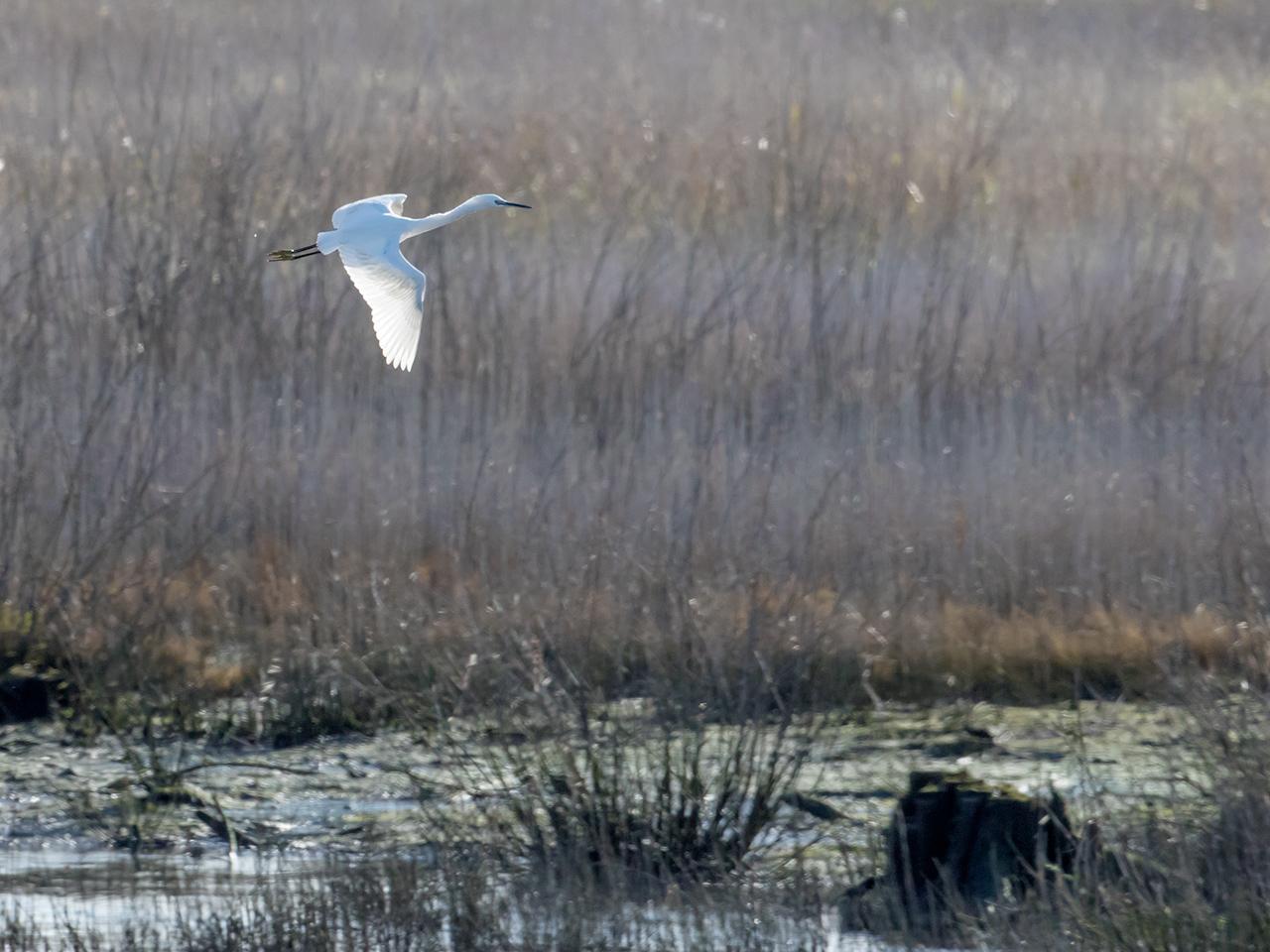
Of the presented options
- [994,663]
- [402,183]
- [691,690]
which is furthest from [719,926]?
[402,183]

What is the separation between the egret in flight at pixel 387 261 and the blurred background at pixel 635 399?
0.89m

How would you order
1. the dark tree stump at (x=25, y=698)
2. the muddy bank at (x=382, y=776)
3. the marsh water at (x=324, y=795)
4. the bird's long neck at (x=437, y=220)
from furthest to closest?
the dark tree stump at (x=25, y=698), the muddy bank at (x=382, y=776), the marsh water at (x=324, y=795), the bird's long neck at (x=437, y=220)

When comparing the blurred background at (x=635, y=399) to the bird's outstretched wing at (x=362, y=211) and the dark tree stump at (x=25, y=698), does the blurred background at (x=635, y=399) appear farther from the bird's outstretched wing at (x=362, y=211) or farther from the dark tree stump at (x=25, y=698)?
the bird's outstretched wing at (x=362, y=211)

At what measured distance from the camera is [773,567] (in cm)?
770

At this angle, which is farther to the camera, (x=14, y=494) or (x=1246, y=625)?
(x=14, y=494)

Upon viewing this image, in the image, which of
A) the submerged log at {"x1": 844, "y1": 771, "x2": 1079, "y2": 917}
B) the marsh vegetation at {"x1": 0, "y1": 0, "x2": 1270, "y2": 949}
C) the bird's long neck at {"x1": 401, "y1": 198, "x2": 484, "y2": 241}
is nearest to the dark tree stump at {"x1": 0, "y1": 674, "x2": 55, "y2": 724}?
the marsh vegetation at {"x1": 0, "y1": 0, "x2": 1270, "y2": 949}

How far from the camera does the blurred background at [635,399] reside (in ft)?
24.6

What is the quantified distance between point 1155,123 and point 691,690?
936 cm

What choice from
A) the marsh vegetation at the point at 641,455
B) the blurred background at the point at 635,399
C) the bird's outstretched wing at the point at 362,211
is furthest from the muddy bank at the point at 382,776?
the bird's outstretched wing at the point at 362,211

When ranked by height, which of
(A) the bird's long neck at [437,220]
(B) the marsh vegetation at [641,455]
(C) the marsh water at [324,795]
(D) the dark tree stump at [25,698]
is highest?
(A) the bird's long neck at [437,220]

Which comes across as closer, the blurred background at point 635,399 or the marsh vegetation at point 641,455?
the marsh vegetation at point 641,455

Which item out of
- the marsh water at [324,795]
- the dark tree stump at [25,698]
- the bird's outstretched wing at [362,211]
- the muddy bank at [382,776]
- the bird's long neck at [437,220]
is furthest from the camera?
the dark tree stump at [25,698]

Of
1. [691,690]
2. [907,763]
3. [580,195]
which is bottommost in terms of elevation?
[907,763]

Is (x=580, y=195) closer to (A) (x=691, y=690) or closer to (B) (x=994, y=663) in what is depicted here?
(B) (x=994, y=663)
